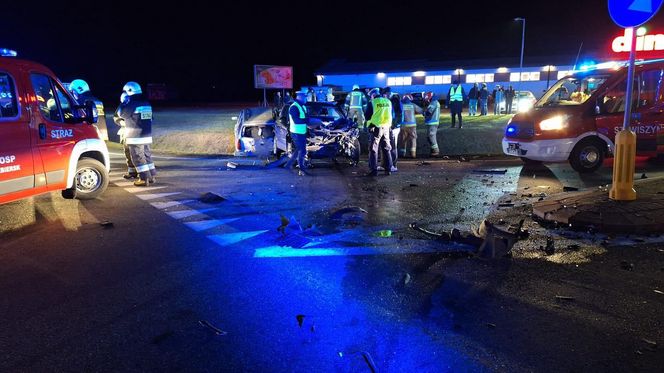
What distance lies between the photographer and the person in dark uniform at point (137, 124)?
31.0ft

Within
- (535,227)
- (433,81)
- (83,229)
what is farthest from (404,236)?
(433,81)

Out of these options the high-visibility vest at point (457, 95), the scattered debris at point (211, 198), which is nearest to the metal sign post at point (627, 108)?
the scattered debris at point (211, 198)

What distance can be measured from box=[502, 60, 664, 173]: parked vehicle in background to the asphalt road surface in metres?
3.59

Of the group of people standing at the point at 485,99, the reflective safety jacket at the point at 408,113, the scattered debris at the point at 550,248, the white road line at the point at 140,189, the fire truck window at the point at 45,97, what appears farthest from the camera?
the group of people standing at the point at 485,99

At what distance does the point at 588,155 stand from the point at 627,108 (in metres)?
4.06

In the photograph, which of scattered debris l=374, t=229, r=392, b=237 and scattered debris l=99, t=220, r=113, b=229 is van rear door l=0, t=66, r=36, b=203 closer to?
scattered debris l=99, t=220, r=113, b=229

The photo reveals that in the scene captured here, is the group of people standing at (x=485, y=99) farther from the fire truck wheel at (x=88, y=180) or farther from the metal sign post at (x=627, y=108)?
the fire truck wheel at (x=88, y=180)

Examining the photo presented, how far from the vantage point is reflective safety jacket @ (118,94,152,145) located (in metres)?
9.43

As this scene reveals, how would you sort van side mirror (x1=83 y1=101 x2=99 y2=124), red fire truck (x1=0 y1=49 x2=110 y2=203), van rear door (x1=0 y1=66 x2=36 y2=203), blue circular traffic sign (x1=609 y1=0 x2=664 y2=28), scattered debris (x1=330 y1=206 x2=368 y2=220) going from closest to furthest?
blue circular traffic sign (x1=609 y1=0 x2=664 y2=28), van rear door (x1=0 y1=66 x2=36 y2=203), red fire truck (x1=0 y1=49 x2=110 y2=203), scattered debris (x1=330 y1=206 x2=368 y2=220), van side mirror (x1=83 y1=101 x2=99 y2=124)

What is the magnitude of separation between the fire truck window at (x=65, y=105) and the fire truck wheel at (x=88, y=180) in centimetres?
86

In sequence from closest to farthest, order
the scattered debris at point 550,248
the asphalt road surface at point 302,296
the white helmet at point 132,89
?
1. the asphalt road surface at point 302,296
2. the scattered debris at point 550,248
3. the white helmet at point 132,89

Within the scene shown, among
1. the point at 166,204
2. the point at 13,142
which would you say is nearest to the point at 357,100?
the point at 166,204

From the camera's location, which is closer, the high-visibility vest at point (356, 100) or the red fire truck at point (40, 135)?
the red fire truck at point (40, 135)

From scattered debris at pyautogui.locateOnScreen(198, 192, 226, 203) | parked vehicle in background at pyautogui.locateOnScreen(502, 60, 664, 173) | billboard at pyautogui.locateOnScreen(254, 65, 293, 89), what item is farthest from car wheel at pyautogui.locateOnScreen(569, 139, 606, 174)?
billboard at pyautogui.locateOnScreen(254, 65, 293, 89)
